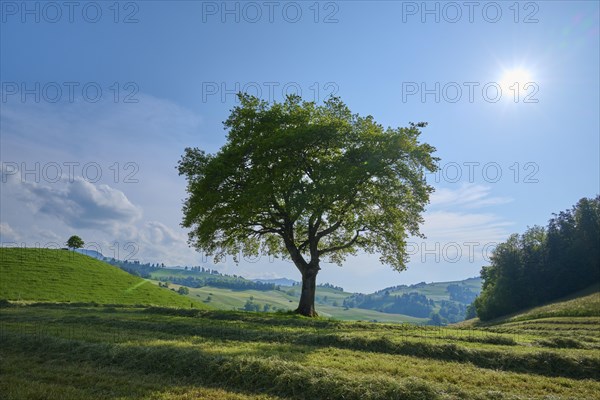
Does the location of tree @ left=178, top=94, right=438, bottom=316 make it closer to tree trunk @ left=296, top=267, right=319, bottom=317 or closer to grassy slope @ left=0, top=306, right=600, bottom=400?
tree trunk @ left=296, top=267, right=319, bottom=317

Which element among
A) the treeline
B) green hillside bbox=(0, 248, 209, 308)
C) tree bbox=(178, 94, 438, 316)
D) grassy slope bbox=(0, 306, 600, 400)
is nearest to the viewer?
grassy slope bbox=(0, 306, 600, 400)

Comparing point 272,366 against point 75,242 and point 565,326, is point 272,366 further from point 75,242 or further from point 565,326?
point 75,242

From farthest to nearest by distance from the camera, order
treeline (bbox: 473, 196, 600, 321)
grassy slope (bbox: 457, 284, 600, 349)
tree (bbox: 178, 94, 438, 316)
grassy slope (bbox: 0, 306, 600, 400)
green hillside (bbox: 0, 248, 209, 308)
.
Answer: treeline (bbox: 473, 196, 600, 321), green hillside (bbox: 0, 248, 209, 308), tree (bbox: 178, 94, 438, 316), grassy slope (bbox: 457, 284, 600, 349), grassy slope (bbox: 0, 306, 600, 400)

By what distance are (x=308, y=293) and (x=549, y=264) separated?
65.4 metres

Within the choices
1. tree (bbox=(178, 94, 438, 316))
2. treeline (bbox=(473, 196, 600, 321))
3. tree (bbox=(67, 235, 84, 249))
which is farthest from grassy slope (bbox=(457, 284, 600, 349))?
tree (bbox=(67, 235, 84, 249))

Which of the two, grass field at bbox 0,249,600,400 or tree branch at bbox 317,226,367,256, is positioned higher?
tree branch at bbox 317,226,367,256

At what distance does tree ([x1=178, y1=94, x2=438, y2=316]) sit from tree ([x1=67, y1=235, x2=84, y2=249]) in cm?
5246

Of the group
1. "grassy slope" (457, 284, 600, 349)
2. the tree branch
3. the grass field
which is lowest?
"grassy slope" (457, 284, 600, 349)

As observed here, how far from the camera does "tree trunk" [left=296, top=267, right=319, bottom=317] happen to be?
35.8 metres

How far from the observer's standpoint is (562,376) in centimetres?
1440

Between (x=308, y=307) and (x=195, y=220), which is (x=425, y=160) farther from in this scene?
(x=195, y=220)

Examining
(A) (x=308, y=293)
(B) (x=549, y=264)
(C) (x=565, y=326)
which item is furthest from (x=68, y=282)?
(B) (x=549, y=264)

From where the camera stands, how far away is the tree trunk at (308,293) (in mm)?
35812

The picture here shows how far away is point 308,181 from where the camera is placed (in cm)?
3631
